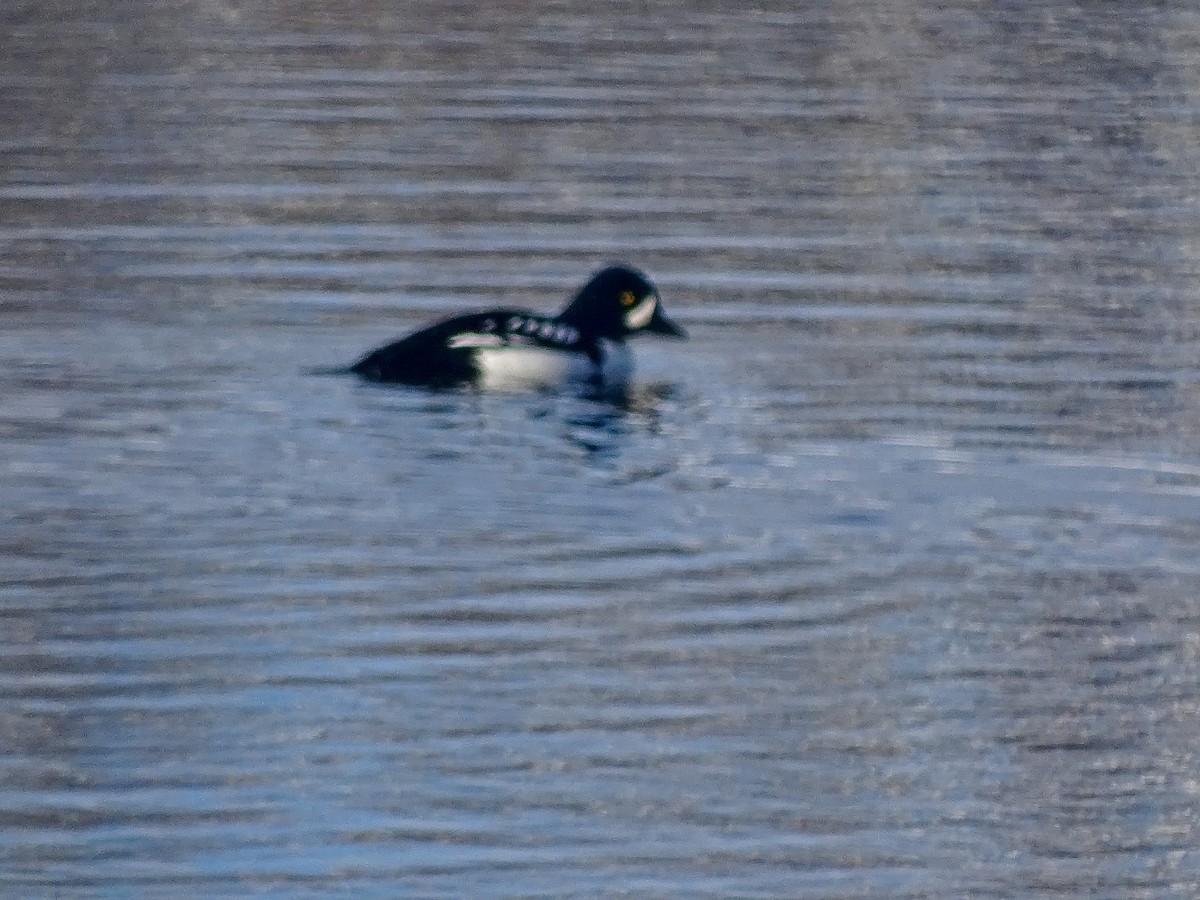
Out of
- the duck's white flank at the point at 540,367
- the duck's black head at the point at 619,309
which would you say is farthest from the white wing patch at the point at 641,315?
the duck's white flank at the point at 540,367

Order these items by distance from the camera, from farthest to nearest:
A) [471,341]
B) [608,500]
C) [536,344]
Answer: [536,344]
[471,341]
[608,500]

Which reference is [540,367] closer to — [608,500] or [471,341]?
[471,341]

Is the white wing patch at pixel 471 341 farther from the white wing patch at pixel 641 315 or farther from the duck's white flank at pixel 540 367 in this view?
the white wing patch at pixel 641 315

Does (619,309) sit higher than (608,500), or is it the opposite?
(619,309)

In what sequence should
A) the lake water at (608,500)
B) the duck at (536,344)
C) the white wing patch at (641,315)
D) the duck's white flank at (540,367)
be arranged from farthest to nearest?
the white wing patch at (641,315), the duck's white flank at (540,367), the duck at (536,344), the lake water at (608,500)

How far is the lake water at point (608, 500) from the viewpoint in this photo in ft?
24.7

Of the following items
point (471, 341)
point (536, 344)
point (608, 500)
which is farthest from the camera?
point (536, 344)

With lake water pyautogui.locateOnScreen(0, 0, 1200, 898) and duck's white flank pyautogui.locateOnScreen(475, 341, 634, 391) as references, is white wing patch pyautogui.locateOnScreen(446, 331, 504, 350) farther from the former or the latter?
lake water pyautogui.locateOnScreen(0, 0, 1200, 898)

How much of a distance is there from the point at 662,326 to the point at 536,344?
26.5 inches

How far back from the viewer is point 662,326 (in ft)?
44.4

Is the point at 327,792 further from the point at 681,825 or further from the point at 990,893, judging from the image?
the point at 990,893

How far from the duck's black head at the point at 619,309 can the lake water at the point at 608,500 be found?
0.22 metres

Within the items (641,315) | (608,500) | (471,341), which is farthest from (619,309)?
(608,500)

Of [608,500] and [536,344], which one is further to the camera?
[536,344]
